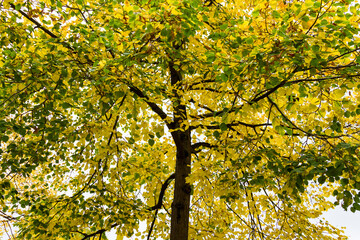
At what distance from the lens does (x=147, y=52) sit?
288cm

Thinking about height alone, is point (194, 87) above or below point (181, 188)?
above

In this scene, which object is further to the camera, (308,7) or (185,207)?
(185,207)

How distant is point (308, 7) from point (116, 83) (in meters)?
2.43

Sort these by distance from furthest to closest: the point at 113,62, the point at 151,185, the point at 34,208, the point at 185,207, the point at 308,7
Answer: the point at 151,185 < the point at 185,207 < the point at 34,208 < the point at 113,62 < the point at 308,7

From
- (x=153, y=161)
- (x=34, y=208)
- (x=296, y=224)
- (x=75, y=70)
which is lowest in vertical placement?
(x=34, y=208)

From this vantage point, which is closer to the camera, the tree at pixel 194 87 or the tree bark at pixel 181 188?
the tree at pixel 194 87

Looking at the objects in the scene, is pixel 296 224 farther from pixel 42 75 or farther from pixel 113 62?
pixel 42 75

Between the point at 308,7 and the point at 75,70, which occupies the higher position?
the point at 75,70

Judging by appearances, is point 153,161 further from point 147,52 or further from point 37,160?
point 147,52

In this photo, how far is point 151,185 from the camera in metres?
6.84

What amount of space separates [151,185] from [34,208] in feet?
8.89

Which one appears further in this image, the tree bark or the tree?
the tree bark

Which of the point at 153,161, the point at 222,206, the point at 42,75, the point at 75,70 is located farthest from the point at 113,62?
the point at 222,206

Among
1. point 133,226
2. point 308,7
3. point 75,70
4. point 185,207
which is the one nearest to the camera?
point 308,7
